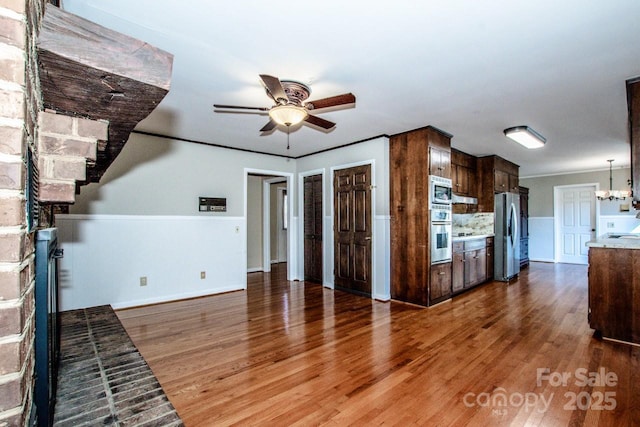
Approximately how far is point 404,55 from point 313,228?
369cm

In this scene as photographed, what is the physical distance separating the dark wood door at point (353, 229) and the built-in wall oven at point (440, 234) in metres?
0.92

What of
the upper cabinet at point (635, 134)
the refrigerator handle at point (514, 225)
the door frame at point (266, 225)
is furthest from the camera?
the door frame at point (266, 225)

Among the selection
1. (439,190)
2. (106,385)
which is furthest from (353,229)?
(106,385)

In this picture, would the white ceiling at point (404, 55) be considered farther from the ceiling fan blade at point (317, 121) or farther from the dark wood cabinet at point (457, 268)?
the dark wood cabinet at point (457, 268)

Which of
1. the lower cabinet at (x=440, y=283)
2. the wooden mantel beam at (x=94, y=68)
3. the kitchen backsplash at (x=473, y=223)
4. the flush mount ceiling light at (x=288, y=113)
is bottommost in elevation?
the lower cabinet at (x=440, y=283)

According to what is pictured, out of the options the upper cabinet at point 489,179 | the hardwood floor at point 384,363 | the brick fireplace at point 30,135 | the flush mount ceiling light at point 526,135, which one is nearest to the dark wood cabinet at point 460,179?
the upper cabinet at point 489,179

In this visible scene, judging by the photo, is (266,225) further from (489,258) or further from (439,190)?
(489,258)

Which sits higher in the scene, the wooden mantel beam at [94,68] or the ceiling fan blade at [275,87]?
the ceiling fan blade at [275,87]

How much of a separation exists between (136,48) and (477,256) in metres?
5.63

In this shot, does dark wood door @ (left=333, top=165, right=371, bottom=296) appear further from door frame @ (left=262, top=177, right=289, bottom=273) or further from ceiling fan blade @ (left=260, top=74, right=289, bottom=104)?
ceiling fan blade @ (left=260, top=74, right=289, bottom=104)

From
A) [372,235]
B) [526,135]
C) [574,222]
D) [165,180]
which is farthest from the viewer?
[574,222]

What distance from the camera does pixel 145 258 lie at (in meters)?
4.16

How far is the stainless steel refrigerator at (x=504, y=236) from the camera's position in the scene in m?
5.78

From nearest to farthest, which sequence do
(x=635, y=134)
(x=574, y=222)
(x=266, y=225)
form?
(x=635, y=134) < (x=266, y=225) < (x=574, y=222)
